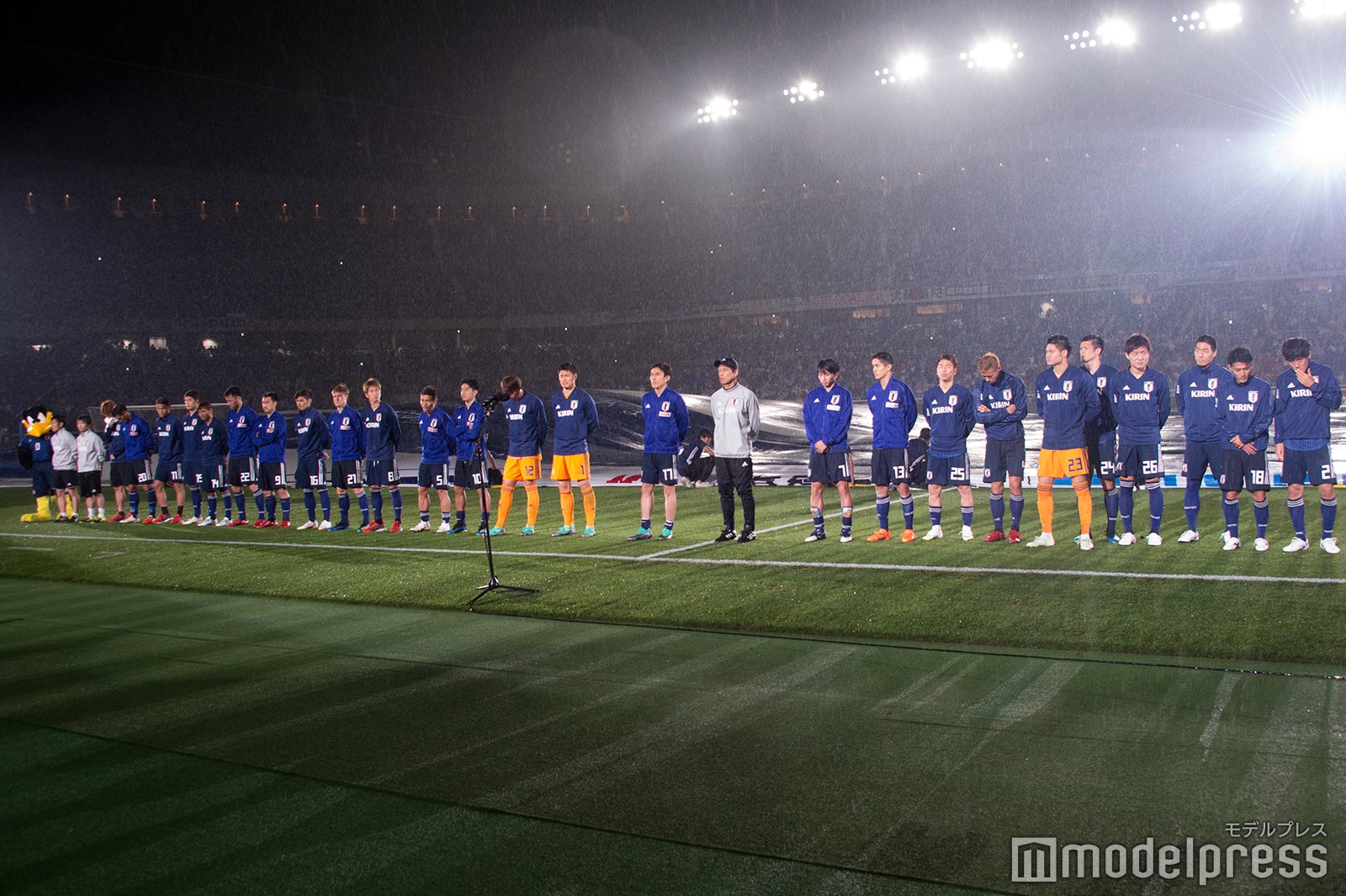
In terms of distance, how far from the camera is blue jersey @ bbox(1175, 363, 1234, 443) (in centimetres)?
917

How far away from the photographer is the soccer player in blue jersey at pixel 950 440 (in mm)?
10305

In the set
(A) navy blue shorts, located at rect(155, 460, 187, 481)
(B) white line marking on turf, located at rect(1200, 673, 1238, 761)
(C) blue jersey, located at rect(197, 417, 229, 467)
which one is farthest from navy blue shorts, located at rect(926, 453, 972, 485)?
(A) navy blue shorts, located at rect(155, 460, 187, 481)

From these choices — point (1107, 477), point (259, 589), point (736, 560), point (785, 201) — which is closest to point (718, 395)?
point (736, 560)

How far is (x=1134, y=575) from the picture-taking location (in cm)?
786

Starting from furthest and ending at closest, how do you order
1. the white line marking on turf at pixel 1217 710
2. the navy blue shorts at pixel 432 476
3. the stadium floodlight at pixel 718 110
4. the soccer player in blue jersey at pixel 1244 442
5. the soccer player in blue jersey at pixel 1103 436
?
the stadium floodlight at pixel 718 110
the navy blue shorts at pixel 432 476
the soccer player in blue jersey at pixel 1103 436
the soccer player in blue jersey at pixel 1244 442
the white line marking on turf at pixel 1217 710

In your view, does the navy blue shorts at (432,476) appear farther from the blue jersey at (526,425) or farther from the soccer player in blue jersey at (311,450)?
the blue jersey at (526,425)

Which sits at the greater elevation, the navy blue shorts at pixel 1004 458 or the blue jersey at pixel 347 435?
the blue jersey at pixel 347 435

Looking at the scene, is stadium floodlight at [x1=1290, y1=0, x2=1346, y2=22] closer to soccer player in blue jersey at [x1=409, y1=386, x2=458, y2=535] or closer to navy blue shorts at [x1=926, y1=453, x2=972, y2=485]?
navy blue shorts at [x1=926, y1=453, x2=972, y2=485]

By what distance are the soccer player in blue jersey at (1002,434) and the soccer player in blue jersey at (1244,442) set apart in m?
1.90

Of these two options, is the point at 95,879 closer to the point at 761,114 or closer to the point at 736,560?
the point at 736,560

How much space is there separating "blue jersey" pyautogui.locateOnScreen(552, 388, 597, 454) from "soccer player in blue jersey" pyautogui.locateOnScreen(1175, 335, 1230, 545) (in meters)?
6.55

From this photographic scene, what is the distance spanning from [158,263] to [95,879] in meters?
39.5

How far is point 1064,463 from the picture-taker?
9344 millimetres

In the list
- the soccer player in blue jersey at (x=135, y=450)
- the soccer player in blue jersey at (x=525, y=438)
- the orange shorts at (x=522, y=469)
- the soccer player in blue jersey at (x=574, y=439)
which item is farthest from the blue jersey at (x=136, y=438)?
the soccer player in blue jersey at (x=574, y=439)
